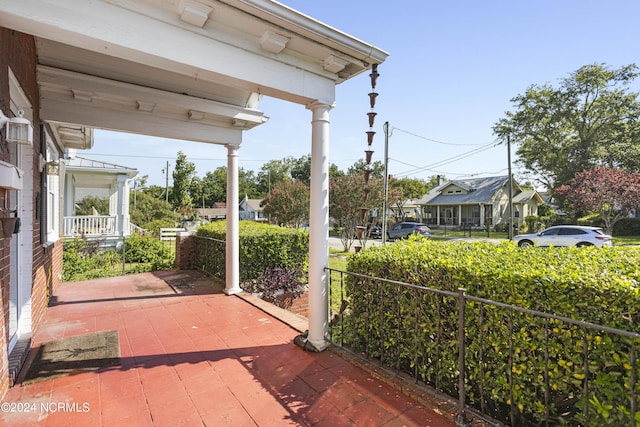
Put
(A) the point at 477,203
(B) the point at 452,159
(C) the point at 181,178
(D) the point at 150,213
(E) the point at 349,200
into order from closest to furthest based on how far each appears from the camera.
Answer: (E) the point at 349,200
(D) the point at 150,213
(C) the point at 181,178
(A) the point at 477,203
(B) the point at 452,159

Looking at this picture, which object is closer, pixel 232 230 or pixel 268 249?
pixel 232 230

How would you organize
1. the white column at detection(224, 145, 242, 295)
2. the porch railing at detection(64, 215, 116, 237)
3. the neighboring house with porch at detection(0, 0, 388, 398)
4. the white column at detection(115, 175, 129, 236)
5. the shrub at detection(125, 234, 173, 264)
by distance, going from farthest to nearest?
1. the white column at detection(115, 175, 129, 236)
2. the porch railing at detection(64, 215, 116, 237)
3. the shrub at detection(125, 234, 173, 264)
4. the white column at detection(224, 145, 242, 295)
5. the neighboring house with porch at detection(0, 0, 388, 398)

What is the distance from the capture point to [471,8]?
5527 mm

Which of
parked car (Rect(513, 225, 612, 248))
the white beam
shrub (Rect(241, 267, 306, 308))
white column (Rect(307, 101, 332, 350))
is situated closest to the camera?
the white beam

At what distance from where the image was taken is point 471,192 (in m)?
29.5

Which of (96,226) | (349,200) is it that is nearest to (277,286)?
(96,226)

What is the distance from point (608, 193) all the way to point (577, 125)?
35.5ft

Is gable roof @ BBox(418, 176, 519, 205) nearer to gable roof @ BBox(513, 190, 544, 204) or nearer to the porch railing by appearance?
gable roof @ BBox(513, 190, 544, 204)

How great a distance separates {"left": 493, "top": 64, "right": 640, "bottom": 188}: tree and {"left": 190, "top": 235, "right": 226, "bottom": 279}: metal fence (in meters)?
27.2

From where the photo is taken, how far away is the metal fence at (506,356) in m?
1.72

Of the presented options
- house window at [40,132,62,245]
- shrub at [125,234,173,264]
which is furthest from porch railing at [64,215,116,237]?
house window at [40,132,62,245]

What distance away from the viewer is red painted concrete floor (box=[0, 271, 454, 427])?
2.25 m

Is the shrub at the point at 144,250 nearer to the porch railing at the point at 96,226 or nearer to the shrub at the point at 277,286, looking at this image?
the porch railing at the point at 96,226

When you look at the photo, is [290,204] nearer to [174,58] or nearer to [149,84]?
[149,84]
